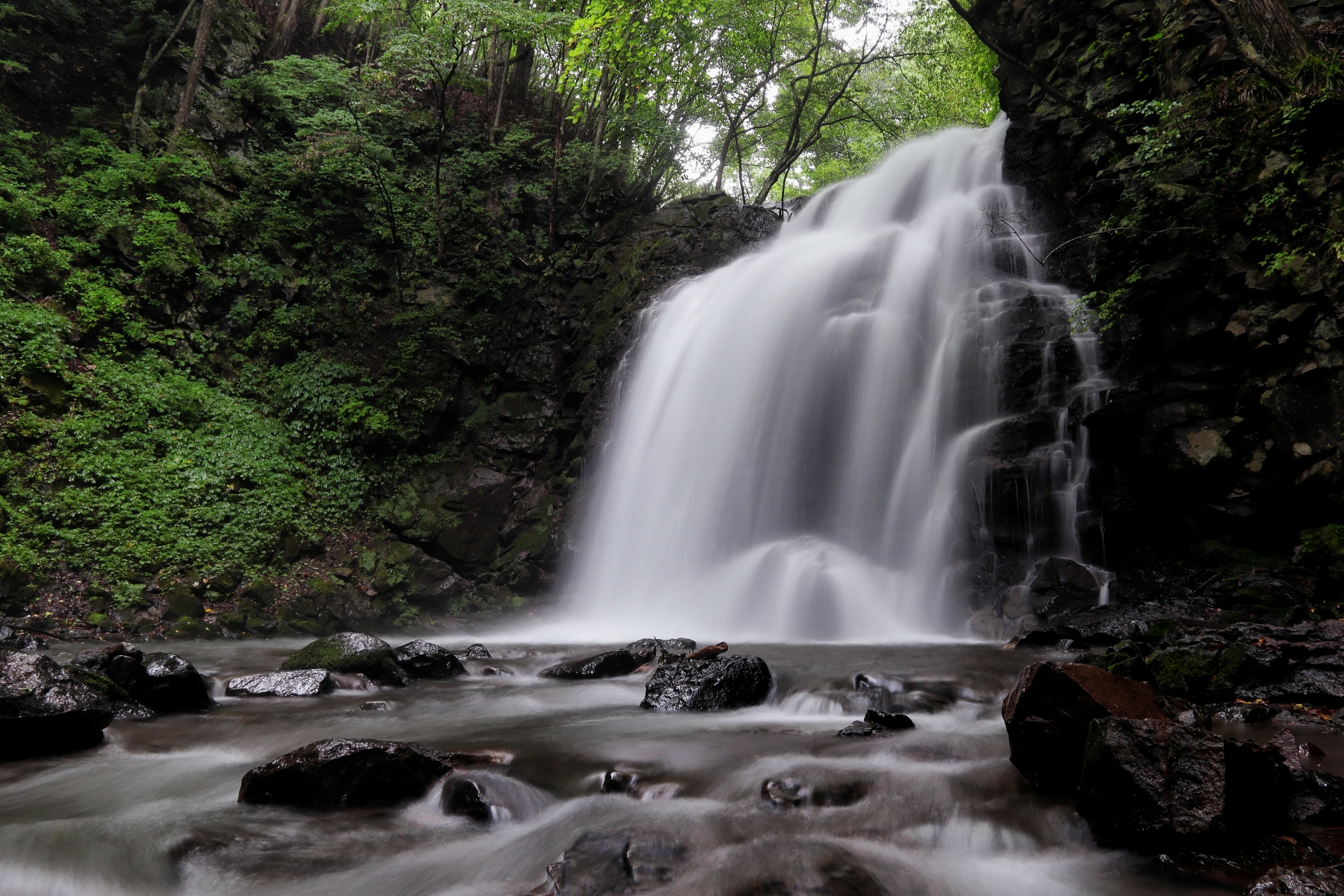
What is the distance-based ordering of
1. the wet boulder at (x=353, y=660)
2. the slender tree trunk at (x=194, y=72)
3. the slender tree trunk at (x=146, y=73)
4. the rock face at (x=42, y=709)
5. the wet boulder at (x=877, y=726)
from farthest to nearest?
the slender tree trunk at (x=194, y=72) → the slender tree trunk at (x=146, y=73) → the wet boulder at (x=353, y=660) → the wet boulder at (x=877, y=726) → the rock face at (x=42, y=709)

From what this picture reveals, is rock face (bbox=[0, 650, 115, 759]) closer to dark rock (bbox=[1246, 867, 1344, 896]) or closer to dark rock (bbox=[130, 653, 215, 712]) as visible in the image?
dark rock (bbox=[130, 653, 215, 712])

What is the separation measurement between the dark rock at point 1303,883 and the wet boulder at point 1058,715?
0.93 m

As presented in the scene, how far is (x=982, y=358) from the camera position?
31.9 ft

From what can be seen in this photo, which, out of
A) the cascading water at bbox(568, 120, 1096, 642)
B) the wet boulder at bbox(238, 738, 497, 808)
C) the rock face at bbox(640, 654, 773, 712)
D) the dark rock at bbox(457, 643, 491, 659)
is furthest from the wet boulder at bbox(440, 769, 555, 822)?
the cascading water at bbox(568, 120, 1096, 642)

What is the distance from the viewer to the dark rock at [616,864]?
2.83 m

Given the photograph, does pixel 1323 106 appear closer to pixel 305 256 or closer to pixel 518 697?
pixel 518 697

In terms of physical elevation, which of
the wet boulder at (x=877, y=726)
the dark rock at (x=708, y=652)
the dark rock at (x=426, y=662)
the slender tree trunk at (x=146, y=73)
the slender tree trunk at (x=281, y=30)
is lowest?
the dark rock at (x=426, y=662)

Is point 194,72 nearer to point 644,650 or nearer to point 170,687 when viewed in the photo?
point 170,687

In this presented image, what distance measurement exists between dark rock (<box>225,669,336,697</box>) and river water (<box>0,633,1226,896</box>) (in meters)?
0.60

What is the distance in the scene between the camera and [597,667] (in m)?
7.34

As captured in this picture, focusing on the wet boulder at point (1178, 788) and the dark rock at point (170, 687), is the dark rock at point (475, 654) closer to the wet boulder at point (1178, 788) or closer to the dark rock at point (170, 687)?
the dark rock at point (170, 687)

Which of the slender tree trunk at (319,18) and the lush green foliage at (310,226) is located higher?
the slender tree trunk at (319,18)

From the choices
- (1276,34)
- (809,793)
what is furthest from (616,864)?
(1276,34)

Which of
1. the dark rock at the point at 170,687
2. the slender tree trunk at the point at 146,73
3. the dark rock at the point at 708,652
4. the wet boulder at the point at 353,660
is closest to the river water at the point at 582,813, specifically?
the dark rock at the point at 170,687
